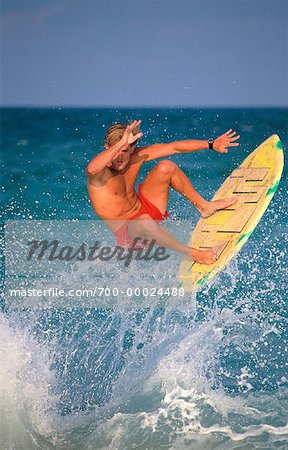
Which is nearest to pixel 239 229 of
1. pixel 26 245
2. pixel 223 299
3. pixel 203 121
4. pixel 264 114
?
pixel 223 299

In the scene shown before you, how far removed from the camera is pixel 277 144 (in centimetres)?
621

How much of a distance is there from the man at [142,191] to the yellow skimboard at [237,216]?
0.30 ft

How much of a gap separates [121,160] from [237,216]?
985mm

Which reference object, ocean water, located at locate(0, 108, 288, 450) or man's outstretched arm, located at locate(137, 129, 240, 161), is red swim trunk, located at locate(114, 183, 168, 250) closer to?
man's outstretched arm, located at locate(137, 129, 240, 161)

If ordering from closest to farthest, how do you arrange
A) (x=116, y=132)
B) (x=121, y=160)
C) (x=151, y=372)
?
1. (x=116, y=132)
2. (x=121, y=160)
3. (x=151, y=372)

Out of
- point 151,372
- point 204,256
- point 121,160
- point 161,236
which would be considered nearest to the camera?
point 121,160

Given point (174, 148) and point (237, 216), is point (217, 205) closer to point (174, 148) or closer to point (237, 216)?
point (237, 216)

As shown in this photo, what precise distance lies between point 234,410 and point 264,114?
75.9 ft

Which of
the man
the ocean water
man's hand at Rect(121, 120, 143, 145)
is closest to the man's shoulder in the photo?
the man

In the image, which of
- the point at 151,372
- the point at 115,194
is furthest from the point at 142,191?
the point at 151,372

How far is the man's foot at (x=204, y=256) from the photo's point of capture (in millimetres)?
5812

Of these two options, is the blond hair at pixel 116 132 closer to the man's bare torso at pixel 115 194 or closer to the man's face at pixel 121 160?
the man's face at pixel 121 160

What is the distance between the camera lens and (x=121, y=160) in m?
5.45

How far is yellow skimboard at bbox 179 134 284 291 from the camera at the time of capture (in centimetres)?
579
